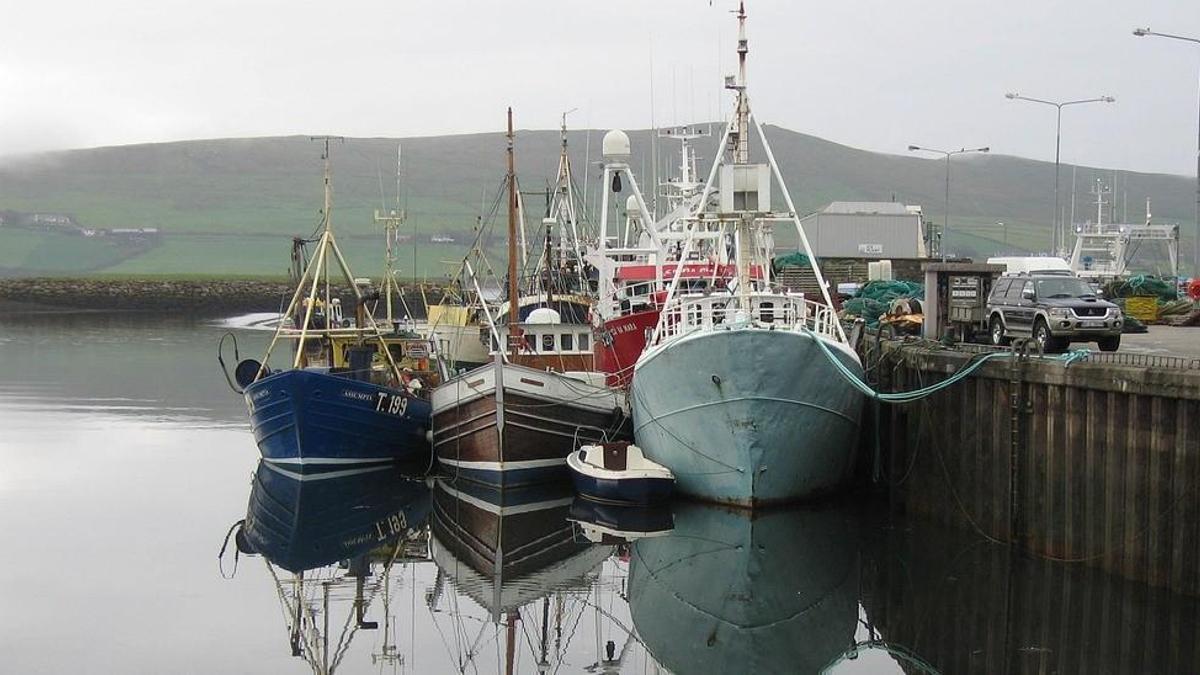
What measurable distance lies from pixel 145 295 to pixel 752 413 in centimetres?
10409

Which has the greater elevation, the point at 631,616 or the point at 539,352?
the point at 539,352

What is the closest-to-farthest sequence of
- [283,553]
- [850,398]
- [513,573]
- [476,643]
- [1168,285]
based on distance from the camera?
[476,643], [513,573], [283,553], [850,398], [1168,285]

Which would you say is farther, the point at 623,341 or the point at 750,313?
the point at 623,341

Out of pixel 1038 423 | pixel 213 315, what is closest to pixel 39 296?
pixel 213 315

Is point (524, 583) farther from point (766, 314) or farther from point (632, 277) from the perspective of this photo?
point (632, 277)

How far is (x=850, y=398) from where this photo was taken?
2750 cm

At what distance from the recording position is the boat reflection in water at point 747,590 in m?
19.0

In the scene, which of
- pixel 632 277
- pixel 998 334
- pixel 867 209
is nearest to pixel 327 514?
pixel 998 334

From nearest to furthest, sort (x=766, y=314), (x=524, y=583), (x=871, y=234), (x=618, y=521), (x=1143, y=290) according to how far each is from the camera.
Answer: (x=524, y=583), (x=618, y=521), (x=766, y=314), (x=1143, y=290), (x=871, y=234)

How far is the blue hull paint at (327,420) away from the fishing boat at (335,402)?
0.07 feet

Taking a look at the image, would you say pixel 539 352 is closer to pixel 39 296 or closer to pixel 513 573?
pixel 513 573

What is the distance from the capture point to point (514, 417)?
99.2 ft

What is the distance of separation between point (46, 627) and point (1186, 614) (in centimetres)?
1441

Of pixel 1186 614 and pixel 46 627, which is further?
pixel 46 627
